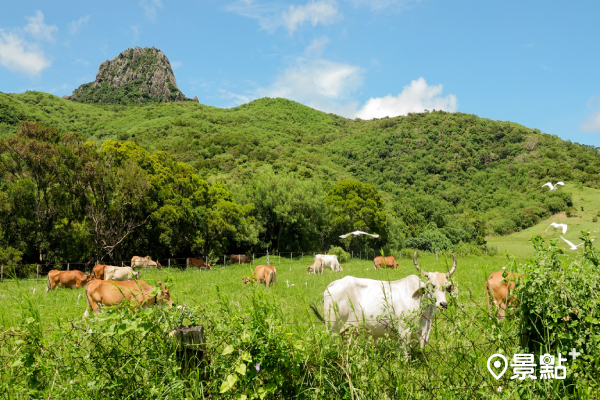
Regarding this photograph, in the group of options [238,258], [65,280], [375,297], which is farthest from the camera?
[238,258]

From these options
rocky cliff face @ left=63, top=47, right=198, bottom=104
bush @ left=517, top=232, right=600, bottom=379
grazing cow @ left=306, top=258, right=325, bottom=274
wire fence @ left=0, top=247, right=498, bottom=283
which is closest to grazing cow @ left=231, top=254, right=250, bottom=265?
wire fence @ left=0, top=247, right=498, bottom=283

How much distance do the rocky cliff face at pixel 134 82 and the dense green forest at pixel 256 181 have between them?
25103 millimetres

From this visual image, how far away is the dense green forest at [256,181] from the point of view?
21234mm

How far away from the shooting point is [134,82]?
169500mm

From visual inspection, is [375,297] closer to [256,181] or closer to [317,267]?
[317,267]

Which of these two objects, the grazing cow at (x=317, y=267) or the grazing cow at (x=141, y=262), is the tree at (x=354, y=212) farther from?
the grazing cow at (x=141, y=262)

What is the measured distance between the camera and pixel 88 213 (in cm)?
2150

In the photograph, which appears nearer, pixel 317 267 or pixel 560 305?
pixel 560 305

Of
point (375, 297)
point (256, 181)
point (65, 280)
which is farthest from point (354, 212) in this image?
point (375, 297)

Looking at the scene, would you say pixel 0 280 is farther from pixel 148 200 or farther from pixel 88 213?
pixel 148 200

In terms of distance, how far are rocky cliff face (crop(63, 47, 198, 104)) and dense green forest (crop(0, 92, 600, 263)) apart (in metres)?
25.1

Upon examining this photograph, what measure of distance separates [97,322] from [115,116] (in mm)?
136147

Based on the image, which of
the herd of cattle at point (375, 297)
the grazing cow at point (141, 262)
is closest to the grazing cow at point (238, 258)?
the grazing cow at point (141, 262)

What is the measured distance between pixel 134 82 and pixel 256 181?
16364 cm
